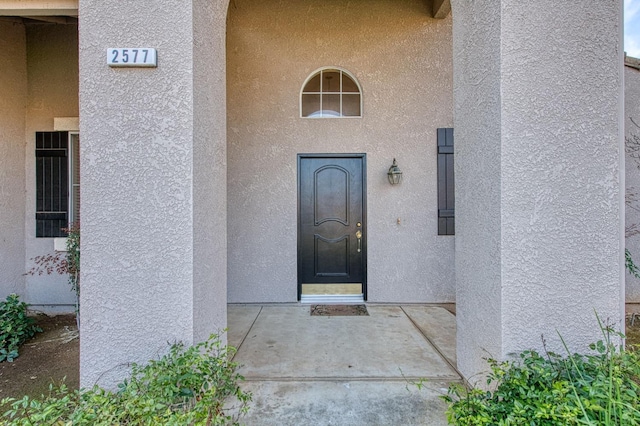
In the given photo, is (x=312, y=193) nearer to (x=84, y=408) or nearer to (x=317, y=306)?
(x=317, y=306)

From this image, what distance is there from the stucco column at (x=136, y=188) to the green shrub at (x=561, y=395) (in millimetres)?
2033

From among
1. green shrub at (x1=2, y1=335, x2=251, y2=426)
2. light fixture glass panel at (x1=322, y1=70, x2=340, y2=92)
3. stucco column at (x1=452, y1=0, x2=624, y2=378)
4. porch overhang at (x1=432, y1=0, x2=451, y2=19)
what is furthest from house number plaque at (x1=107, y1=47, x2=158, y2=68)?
porch overhang at (x1=432, y1=0, x2=451, y2=19)

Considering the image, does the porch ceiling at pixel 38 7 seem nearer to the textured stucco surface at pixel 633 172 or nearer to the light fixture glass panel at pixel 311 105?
the light fixture glass panel at pixel 311 105

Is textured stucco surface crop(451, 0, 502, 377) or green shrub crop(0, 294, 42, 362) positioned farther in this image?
green shrub crop(0, 294, 42, 362)

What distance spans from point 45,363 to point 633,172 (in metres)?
7.86

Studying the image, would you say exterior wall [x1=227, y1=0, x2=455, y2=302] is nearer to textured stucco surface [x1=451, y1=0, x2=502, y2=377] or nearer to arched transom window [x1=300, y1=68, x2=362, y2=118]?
arched transom window [x1=300, y1=68, x2=362, y2=118]

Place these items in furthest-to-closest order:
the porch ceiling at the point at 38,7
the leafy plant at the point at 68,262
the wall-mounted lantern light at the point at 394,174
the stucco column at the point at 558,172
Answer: the wall-mounted lantern light at the point at 394,174
the leafy plant at the point at 68,262
the porch ceiling at the point at 38,7
the stucco column at the point at 558,172

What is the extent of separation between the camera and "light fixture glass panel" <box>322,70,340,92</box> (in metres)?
5.13

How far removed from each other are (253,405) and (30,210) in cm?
457

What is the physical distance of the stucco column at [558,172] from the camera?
7.27 ft

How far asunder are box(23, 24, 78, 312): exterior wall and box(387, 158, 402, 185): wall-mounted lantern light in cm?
489

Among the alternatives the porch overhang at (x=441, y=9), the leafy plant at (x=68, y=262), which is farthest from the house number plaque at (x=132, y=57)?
the porch overhang at (x=441, y=9)

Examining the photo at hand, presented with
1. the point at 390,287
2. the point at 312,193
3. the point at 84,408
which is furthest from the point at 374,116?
the point at 84,408

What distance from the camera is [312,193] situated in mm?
5203
